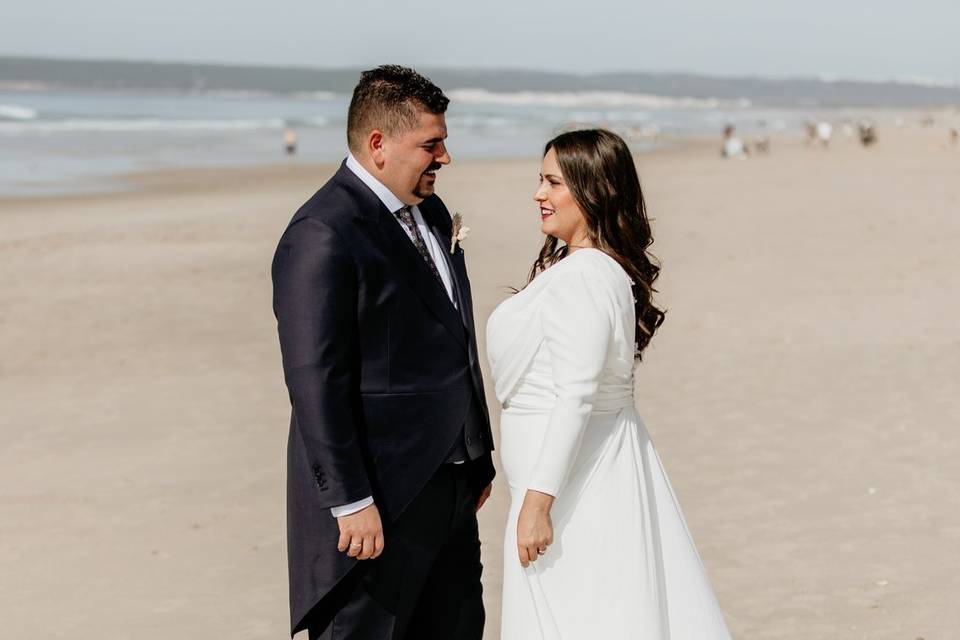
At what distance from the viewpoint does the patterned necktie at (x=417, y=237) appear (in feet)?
10.4

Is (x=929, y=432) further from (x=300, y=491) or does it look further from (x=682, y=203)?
(x=682, y=203)

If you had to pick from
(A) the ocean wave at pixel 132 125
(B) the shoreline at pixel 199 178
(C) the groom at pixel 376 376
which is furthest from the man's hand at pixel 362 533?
(A) the ocean wave at pixel 132 125

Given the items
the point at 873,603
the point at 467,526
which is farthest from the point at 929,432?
the point at 467,526

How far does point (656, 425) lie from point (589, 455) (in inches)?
186

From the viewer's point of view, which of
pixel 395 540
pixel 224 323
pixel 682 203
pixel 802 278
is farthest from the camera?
pixel 682 203

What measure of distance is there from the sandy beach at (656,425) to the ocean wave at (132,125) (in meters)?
34.1

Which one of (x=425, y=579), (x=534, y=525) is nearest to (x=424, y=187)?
(x=534, y=525)

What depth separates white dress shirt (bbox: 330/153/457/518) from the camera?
2.97 meters

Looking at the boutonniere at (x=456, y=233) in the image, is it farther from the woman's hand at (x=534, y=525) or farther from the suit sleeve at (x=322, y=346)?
the woman's hand at (x=534, y=525)

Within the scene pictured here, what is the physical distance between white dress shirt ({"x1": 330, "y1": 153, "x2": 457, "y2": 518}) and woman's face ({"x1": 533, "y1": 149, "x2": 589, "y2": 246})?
14.0 inches

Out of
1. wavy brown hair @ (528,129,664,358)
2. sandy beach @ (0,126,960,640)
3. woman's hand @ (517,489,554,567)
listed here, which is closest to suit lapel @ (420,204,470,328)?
wavy brown hair @ (528,129,664,358)

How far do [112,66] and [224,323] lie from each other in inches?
6576

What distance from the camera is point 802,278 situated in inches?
494

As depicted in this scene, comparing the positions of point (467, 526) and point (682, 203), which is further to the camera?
point (682, 203)
